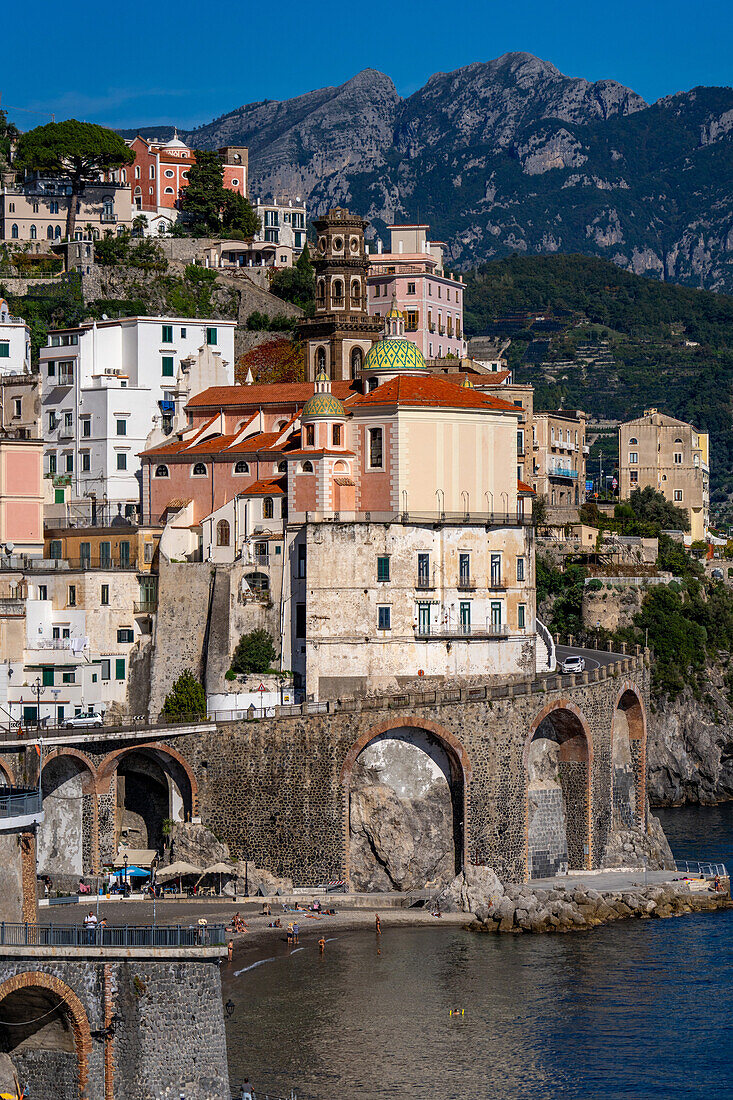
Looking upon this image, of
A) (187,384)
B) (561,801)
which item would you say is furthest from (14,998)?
(187,384)

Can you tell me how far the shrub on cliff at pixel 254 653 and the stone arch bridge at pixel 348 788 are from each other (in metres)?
7.06

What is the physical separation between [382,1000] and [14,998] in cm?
2145

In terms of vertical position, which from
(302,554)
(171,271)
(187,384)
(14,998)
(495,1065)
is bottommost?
(495,1065)

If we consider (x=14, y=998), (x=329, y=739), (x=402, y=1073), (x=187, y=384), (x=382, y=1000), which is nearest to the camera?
(x=14, y=998)

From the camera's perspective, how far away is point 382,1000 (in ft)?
221

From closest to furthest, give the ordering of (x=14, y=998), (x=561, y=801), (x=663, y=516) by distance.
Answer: (x=14, y=998)
(x=561, y=801)
(x=663, y=516)

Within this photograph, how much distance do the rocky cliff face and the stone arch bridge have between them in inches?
1134

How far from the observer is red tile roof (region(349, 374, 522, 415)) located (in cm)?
9081

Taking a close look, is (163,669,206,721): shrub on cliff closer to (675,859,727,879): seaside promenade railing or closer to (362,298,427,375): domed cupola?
(362,298,427,375): domed cupola

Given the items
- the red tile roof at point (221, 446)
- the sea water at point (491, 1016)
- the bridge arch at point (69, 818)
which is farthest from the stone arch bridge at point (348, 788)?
the red tile roof at point (221, 446)

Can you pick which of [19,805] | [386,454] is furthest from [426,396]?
[19,805]

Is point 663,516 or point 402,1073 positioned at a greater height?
point 663,516

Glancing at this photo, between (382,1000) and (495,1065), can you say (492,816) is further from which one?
(495,1065)

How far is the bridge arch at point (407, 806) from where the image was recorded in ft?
267
